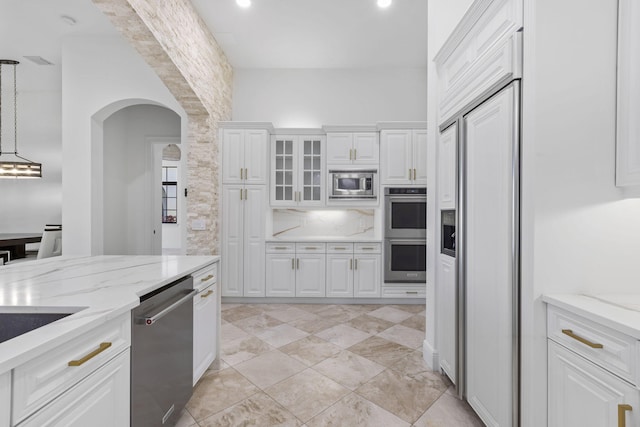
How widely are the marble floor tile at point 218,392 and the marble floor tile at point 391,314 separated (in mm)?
1918

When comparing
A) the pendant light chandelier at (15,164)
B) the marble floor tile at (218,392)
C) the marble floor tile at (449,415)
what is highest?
the pendant light chandelier at (15,164)

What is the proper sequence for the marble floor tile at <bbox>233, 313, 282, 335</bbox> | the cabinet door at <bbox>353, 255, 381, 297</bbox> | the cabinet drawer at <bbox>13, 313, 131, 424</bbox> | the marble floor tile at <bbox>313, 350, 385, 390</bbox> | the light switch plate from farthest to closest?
1. the cabinet door at <bbox>353, 255, 381, 297</bbox>
2. the light switch plate
3. the marble floor tile at <bbox>233, 313, 282, 335</bbox>
4. the marble floor tile at <bbox>313, 350, 385, 390</bbox>
5. the cabinet drawer at <bbox>13, 313, 131, 424</bbox>

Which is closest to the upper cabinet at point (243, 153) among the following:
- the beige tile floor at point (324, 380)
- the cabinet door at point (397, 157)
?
the cabinet door at point (397, 157)

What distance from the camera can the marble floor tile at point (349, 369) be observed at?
7.22 ft

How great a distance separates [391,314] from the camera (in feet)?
12.1

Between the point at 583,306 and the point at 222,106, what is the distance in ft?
14.4

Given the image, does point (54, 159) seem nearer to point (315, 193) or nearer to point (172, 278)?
point (315, 193)

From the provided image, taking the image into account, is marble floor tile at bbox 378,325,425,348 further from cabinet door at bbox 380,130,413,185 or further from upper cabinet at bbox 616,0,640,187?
upper cabinet at bbox 616,0,640,187

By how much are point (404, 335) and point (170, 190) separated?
309 inches

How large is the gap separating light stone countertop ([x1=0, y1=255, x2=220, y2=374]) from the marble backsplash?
2.50m

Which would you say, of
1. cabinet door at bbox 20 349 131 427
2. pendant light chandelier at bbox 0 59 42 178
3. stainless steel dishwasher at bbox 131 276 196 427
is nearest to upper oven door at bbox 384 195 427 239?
stainless steel dishwasher at bbox 131 276 196 427

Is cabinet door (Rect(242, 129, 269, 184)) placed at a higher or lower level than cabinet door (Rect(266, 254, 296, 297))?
higher

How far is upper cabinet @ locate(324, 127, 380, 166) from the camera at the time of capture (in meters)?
4.14

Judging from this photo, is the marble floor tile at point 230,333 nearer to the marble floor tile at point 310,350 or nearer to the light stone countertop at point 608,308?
the marble floor tile at point 310,350
